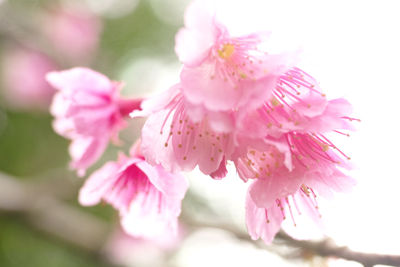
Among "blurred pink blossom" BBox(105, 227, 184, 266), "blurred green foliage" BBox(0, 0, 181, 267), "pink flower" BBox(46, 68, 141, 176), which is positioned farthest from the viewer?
"blurred green foliage" BBox(0, 0, 181, 267)

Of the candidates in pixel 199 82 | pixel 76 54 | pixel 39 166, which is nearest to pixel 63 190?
pixel 39 166

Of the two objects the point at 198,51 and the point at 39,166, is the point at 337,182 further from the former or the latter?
the point at 39,166

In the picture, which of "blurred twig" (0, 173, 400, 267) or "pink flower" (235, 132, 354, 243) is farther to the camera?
"blurred twig" (0, 173, 400, 267)

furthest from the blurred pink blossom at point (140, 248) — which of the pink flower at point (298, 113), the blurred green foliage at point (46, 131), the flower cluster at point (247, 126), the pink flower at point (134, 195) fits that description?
the pink flower at point (298, 113)

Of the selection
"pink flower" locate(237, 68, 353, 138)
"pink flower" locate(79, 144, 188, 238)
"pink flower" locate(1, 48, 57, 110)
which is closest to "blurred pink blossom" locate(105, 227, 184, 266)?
"pink flower" locate(79, 144, 188, 238)

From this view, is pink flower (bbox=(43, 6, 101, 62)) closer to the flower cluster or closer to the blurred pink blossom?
the blurred pink blossom

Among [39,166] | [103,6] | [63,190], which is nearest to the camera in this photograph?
[63,190]
